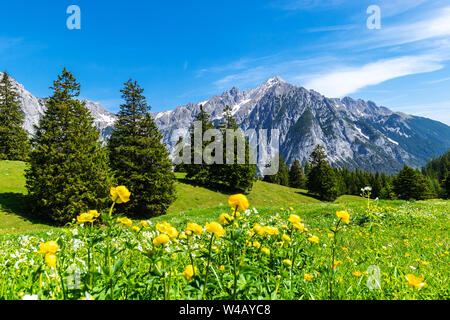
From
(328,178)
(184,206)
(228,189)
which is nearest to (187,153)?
(228,189)

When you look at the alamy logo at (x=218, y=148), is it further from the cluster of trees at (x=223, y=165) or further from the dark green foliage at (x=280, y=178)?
the dark green foliage at (x=280, y=178)

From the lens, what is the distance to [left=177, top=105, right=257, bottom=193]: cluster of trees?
1535 inches

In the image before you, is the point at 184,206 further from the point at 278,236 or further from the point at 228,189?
the point at 278,236

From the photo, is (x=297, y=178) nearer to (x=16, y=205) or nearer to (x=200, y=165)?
(x=200, y=165)

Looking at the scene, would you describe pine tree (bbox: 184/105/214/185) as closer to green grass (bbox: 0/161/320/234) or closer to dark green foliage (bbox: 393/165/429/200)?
green grass (bbox: 0/161/320/234)

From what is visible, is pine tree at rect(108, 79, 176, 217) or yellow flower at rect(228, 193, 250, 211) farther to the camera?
pine tree at rect(108, 79, 176, 217)

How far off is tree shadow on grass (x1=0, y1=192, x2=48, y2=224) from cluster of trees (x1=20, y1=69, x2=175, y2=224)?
0.56 m

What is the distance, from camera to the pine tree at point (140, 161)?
80.9 feet

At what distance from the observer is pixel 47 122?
66.7 ft

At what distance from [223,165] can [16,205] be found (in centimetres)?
2658

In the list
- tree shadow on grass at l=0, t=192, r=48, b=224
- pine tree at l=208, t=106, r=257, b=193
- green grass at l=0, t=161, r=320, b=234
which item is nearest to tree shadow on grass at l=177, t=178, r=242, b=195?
green grass at l=0, t=161, r=320, b=234

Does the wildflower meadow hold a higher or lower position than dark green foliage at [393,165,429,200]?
higher

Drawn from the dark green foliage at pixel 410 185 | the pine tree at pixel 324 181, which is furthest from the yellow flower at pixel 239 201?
the dark green foliage at pixel 410 185

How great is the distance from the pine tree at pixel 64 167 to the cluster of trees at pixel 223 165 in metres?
19.6
